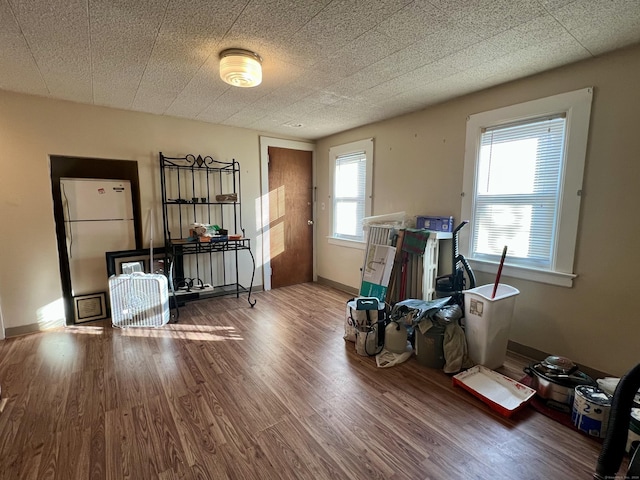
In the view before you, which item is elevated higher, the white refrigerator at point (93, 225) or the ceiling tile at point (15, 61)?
the ceiling tile at point (15, 61)

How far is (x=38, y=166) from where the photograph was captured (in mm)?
2980

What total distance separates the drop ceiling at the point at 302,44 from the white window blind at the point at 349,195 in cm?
129

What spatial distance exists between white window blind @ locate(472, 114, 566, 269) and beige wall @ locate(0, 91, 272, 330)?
3649mm

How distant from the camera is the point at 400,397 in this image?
6.79 ft

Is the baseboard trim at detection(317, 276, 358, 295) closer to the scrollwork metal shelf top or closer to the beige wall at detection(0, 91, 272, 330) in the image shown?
the scrollwork metal shelf top

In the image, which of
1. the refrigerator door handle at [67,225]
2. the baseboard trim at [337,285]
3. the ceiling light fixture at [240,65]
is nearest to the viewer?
the ceiling light fixture at [240,65]

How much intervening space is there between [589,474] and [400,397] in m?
0.97

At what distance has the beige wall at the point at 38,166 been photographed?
9.43 feet

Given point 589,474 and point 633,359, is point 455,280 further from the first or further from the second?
point 589,474

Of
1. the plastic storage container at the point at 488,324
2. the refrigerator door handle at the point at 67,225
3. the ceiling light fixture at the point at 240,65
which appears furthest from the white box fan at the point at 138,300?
the plastic storage container at the point at 488,324

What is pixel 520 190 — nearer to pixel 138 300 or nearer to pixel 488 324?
pixel 488 324

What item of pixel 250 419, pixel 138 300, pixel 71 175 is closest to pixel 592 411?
pixel 250 419

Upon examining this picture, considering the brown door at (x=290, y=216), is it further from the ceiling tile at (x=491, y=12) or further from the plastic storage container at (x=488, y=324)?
the ceiling tile at (x=491, y=12)

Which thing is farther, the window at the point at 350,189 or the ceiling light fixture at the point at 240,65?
the window at the point at 350,189
